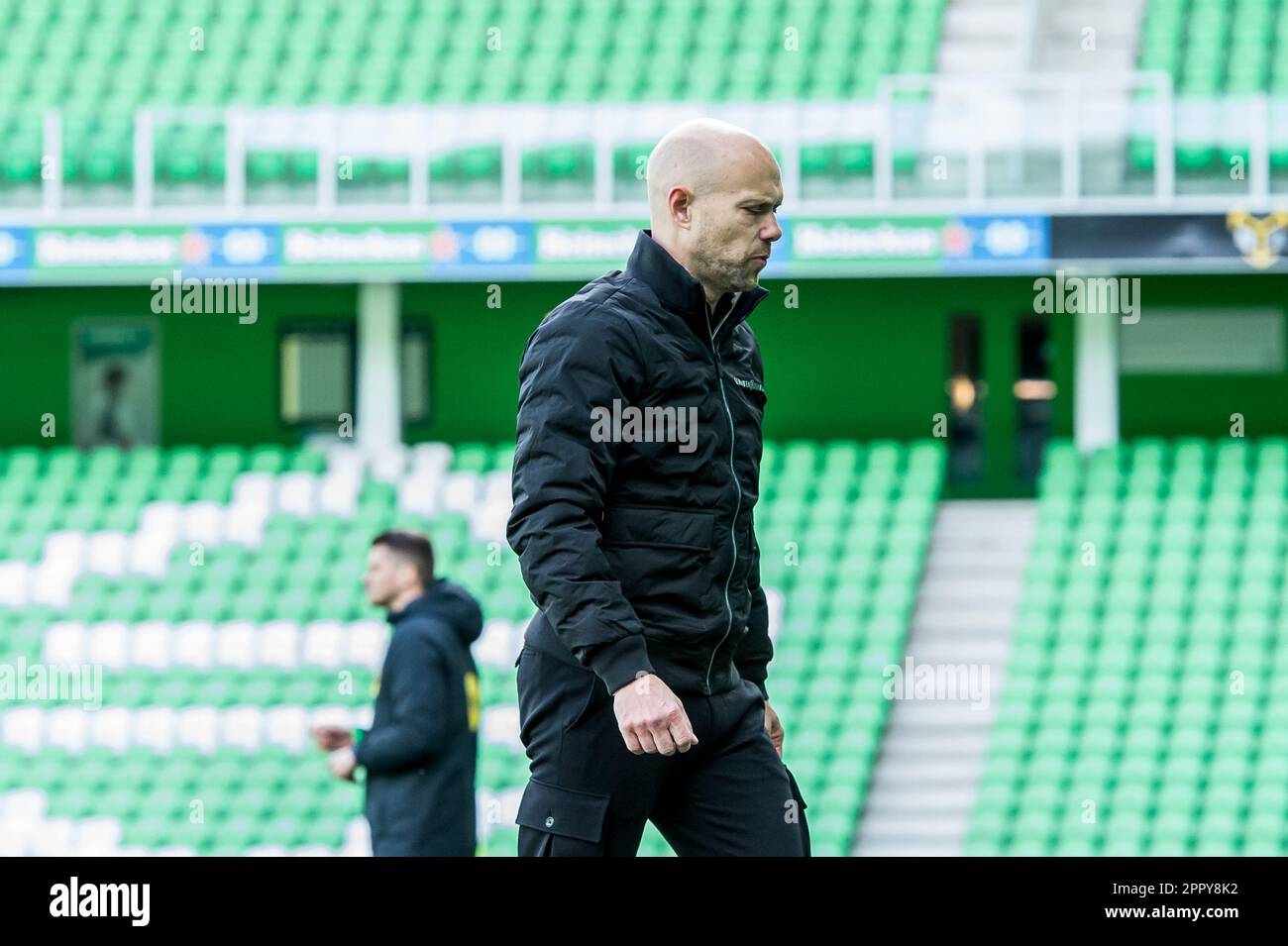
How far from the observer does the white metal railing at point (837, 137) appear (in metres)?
11.8

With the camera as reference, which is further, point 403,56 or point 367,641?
point 403,56

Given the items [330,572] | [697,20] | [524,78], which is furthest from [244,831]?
[697,20]

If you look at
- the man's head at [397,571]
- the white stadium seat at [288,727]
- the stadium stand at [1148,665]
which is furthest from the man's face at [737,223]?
the white stadium seat at [288,727]

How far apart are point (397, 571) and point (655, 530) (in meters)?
2.65

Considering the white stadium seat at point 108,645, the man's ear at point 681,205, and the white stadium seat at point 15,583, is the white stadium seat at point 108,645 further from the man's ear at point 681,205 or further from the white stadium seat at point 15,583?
the man's ear at point 681,205

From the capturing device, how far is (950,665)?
12.1 m

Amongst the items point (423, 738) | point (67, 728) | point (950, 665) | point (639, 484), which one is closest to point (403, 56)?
point (67, 728)

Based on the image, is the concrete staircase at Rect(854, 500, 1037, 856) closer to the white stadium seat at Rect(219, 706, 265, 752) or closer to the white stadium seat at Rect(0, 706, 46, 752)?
the white stadium seat at Rect(219, 706, 265, 752)

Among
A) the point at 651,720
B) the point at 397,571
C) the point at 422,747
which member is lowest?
the point at 422,747

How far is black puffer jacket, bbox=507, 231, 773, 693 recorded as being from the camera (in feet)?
10.8

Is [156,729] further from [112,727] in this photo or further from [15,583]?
[15,583]

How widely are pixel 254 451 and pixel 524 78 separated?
3.10 meters

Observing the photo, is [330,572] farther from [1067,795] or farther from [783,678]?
[1067,795]

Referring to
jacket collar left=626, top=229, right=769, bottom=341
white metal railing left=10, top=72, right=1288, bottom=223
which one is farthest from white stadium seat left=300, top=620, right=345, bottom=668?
jacket collar left=626, top=229, right=769, bottom=341
